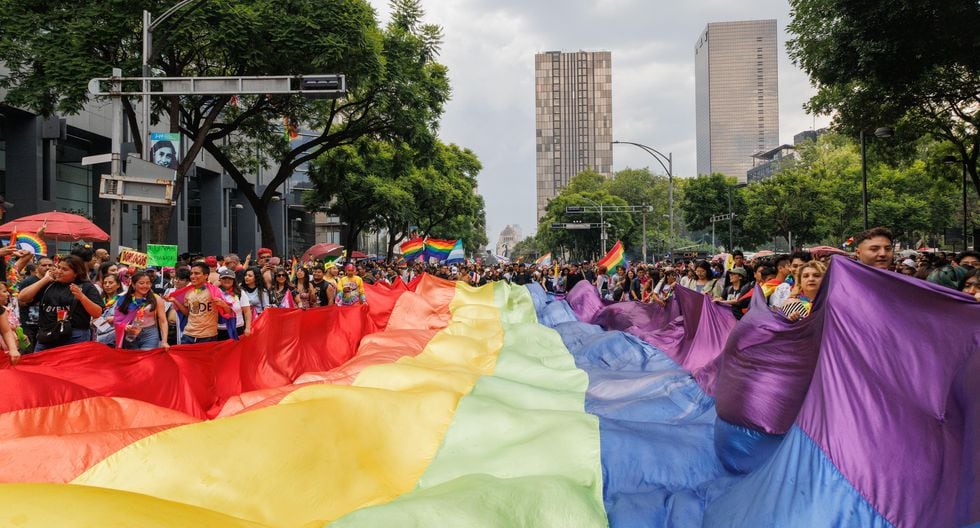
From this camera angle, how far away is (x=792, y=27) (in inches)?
770

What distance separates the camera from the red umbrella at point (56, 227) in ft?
51.5

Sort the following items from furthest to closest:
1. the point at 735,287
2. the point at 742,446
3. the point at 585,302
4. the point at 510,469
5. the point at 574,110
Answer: the point at 574,110
the point at 585,302
the point at 735,287
the point at 742,446
the point at 510,469

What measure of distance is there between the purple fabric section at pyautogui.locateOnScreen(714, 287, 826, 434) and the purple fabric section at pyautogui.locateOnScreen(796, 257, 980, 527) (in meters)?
0.40

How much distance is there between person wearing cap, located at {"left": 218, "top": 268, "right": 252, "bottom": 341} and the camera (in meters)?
8.57

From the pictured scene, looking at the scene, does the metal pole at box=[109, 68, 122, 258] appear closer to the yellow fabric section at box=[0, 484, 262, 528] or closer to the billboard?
the billboard

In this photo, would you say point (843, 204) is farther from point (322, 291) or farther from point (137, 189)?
point (137, 189)

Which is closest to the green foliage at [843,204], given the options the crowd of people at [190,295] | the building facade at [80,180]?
the building facade at [80,180]

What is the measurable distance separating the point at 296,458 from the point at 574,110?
582ft

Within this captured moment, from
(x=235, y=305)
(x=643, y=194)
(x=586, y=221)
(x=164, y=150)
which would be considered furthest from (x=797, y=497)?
(x=643, y=194)

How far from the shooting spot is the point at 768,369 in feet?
15.6

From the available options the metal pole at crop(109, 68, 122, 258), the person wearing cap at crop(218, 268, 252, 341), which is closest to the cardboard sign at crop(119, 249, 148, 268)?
the metal pole at crop(109, 68, 122, 258)

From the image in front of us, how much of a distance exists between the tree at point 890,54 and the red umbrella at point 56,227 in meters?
17.6

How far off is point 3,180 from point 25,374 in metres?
24.7

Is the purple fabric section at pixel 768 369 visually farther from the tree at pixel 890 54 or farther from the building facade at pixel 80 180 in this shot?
the building facade at pixel 80 180
